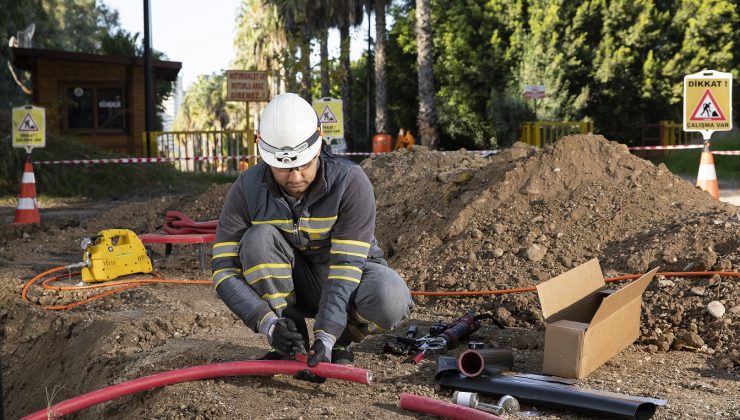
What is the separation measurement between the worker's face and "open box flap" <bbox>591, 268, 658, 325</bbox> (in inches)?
58.5

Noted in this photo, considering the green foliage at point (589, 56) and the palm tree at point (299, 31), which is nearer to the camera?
the green foliage at point (589, 56)

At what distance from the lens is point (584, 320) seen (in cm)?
510

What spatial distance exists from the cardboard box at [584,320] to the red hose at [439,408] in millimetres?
766

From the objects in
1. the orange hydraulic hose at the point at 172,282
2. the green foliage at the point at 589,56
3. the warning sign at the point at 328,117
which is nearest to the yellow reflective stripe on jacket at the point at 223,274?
the orange hydraulic hose at the point at 172,282

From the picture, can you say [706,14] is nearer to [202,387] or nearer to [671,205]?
[671,205]

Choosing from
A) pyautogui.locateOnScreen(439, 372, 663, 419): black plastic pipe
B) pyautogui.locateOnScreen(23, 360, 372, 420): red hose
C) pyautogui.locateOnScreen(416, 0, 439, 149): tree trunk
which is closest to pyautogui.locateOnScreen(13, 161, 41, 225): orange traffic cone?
pyautogui.locateOnScreen(23, 360, 372, 420): red hose

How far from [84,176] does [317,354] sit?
1563 centimetres

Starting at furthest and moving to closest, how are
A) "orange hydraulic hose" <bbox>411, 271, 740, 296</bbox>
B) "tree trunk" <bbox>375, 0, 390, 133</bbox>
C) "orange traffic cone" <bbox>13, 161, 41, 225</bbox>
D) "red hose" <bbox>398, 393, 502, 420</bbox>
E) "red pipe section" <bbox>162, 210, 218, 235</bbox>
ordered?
"tree trunk" <bbox>375, 0, 390, 133</bbox>
"orange traffic cone" <bbox>13, 161, 41, 225</bbox>
"red pipe section" <bbox>162, 210, 218, 235</bbox>
"orange hydraulic hose" <bbox>411, 271, 740, 296</bbox>
"red hose" <bbox>398, 393, 502, 420</bbox>

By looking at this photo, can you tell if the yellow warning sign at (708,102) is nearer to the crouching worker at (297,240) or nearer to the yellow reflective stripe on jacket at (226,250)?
the crouching worker at (297,240)

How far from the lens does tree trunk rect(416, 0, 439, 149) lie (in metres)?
23.6

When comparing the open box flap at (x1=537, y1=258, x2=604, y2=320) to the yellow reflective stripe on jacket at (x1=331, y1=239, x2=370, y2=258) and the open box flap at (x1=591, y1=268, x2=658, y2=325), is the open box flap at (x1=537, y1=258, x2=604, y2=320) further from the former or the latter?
the yellow reflective stripe on jacket at (x1=331, y1=239, x2=370, y2=258)

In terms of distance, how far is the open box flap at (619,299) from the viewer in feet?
14.0

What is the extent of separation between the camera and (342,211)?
4.23 m

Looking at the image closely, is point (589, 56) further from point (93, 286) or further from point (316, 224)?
point (316, 224)
